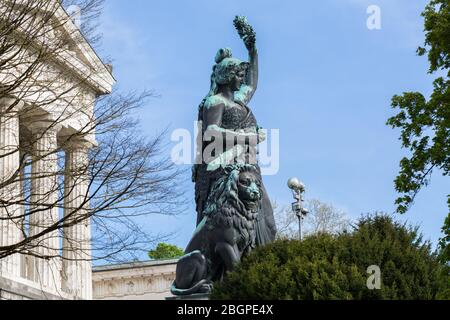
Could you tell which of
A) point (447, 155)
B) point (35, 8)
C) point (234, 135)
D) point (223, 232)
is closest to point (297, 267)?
point (223, 232)

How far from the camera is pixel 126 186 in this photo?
2062 centimetres

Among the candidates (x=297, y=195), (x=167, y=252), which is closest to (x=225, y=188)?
(x=297, y=195)

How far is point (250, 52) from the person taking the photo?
66.0 feet

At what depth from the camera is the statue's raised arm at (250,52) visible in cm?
2002

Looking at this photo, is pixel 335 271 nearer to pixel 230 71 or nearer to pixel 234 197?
pixel 234 197

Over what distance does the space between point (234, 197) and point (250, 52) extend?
10.2 ft

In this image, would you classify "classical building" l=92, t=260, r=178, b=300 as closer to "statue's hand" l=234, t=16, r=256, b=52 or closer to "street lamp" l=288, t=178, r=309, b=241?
"street lamp" l=288, t=178, r=309, b=241

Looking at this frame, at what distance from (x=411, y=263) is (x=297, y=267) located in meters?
1.84

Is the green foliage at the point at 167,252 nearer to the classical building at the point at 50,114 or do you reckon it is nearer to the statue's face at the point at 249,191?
the classical building at the point at 50,114

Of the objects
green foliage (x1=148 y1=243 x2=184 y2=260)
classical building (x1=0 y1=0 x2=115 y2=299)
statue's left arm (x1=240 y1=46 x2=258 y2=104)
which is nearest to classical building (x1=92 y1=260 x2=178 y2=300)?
green foliage (x1=148 y1=243 x2=184 y2=260)

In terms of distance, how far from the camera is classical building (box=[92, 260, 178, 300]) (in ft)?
231

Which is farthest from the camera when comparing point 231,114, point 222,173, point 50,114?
point 50,114
